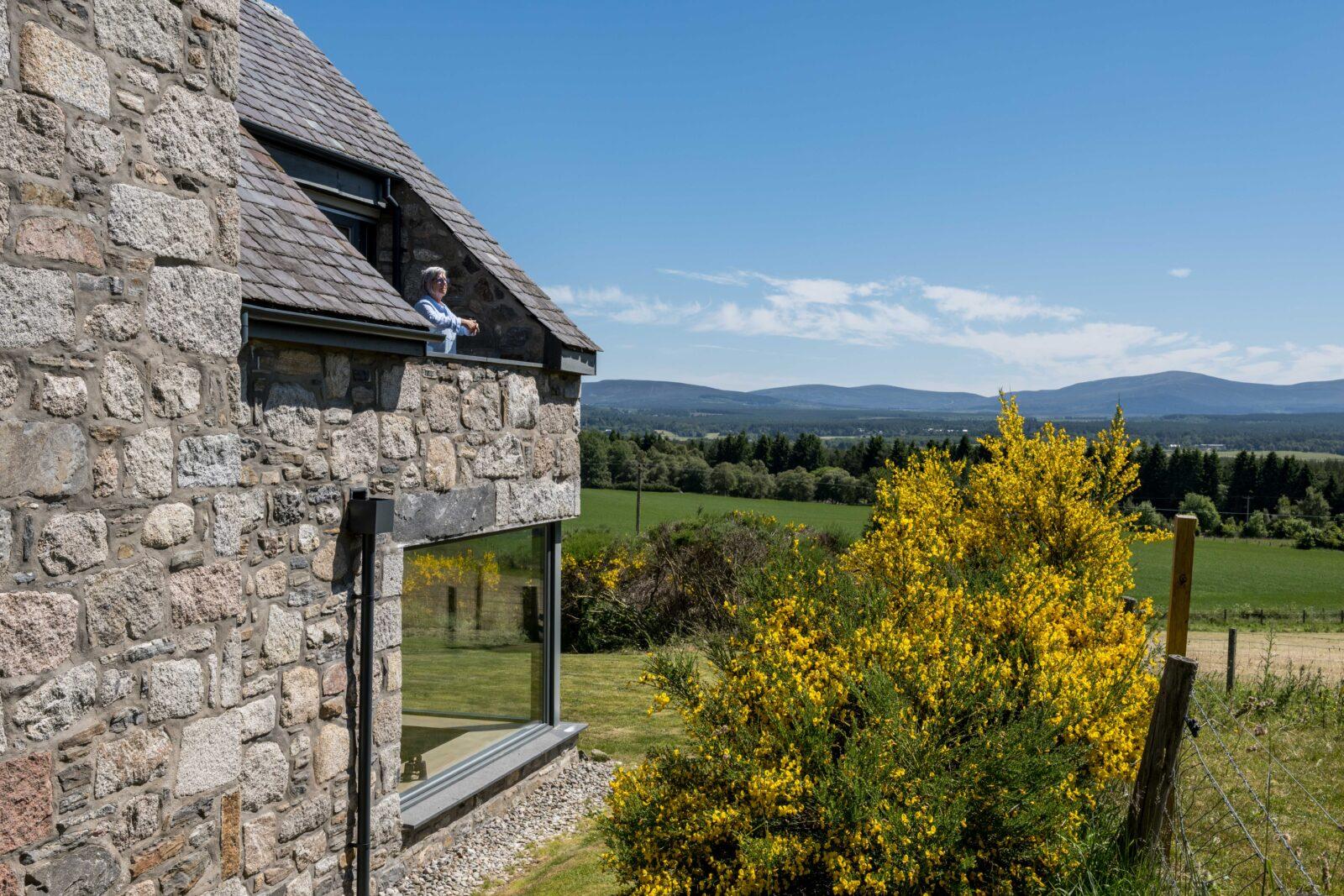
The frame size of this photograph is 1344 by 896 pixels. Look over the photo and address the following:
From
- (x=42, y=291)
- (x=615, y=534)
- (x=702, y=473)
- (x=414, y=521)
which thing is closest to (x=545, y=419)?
(x=414, y=521)

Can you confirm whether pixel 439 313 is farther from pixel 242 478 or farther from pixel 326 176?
pixel 242 478

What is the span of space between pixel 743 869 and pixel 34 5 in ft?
14.4

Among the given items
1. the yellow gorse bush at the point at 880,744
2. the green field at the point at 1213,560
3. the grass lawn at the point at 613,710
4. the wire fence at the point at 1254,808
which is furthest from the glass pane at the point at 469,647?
the green field at the point at 1213,560

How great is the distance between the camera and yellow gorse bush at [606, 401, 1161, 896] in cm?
421

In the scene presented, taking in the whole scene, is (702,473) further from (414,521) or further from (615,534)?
(414,521)

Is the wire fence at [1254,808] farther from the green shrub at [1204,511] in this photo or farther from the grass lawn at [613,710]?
the green shrub at [1204,511]

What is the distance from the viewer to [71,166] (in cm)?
347

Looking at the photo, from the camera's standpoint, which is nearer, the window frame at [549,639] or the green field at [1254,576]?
the window frame at [549,639]

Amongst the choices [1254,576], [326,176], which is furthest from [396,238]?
[1254,576]

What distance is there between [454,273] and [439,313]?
1210 millimetres

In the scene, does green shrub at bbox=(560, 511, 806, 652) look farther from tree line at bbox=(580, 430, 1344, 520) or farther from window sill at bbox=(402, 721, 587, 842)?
tree line at bbox=(580, 430, 1344, 520)

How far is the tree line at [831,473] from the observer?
51.7 meters

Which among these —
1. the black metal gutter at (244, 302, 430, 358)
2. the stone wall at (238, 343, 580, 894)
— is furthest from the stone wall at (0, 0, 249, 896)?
the black metal gutter at (244, 302, 430, 358)

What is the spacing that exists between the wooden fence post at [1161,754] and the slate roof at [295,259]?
15.4 ft
